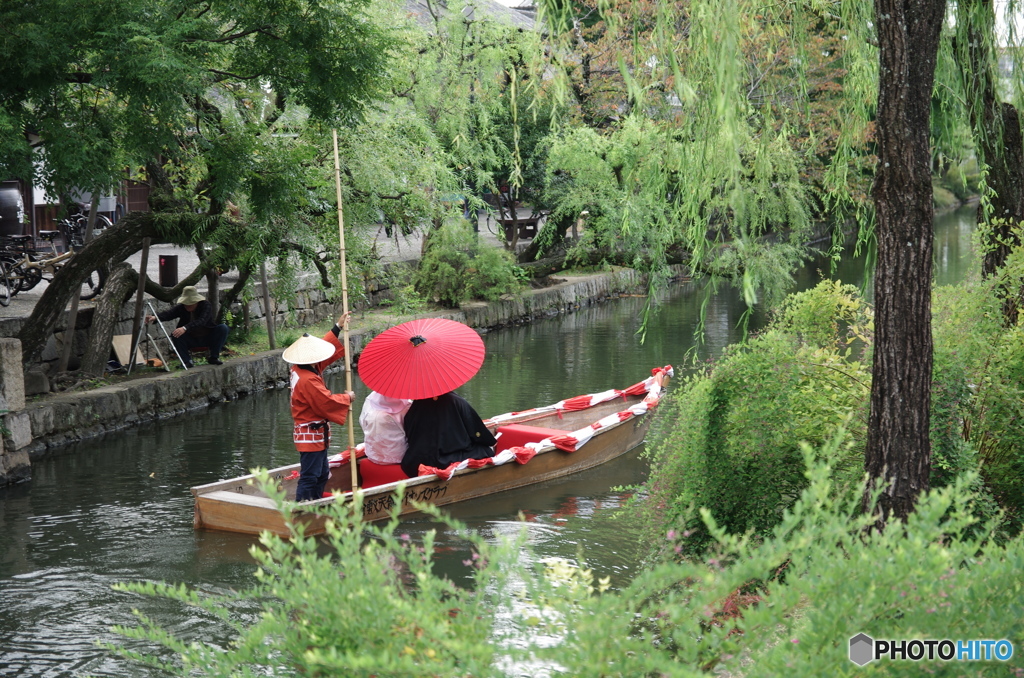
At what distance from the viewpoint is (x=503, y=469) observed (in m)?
8.65

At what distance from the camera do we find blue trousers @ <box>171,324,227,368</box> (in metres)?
12.8

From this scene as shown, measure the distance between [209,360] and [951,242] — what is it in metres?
25.2

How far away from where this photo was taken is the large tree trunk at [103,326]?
38.1ft

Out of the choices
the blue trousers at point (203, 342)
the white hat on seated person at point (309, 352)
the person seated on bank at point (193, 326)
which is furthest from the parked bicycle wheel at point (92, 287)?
the white hat on seated person at point (309, 352)

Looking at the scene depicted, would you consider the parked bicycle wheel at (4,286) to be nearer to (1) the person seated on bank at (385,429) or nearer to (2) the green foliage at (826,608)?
(1) the person seated on bank at (385,429)

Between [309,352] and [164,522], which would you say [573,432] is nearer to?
[309,352]

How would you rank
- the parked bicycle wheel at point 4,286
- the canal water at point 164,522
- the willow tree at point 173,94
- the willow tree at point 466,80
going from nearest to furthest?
the canal water at point 164,522, the willow tree at point 173,94, the parked bicycle wheel at point 4,286, the willow tree at point 466,80

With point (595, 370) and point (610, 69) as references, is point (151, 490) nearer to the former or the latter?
point (595, 370)

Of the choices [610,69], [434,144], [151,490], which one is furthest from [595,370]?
[610,69]

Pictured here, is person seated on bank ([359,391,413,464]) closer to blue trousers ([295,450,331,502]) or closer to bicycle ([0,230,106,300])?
blue trousers ([295,450,331,502])

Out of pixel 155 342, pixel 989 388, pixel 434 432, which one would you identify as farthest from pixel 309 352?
pixel 155 342

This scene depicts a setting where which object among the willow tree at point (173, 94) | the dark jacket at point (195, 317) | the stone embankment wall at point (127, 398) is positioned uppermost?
the willow tree at point (173, 94)

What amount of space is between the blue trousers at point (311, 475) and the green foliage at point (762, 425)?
9.48 feet

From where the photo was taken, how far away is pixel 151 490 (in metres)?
9.04
